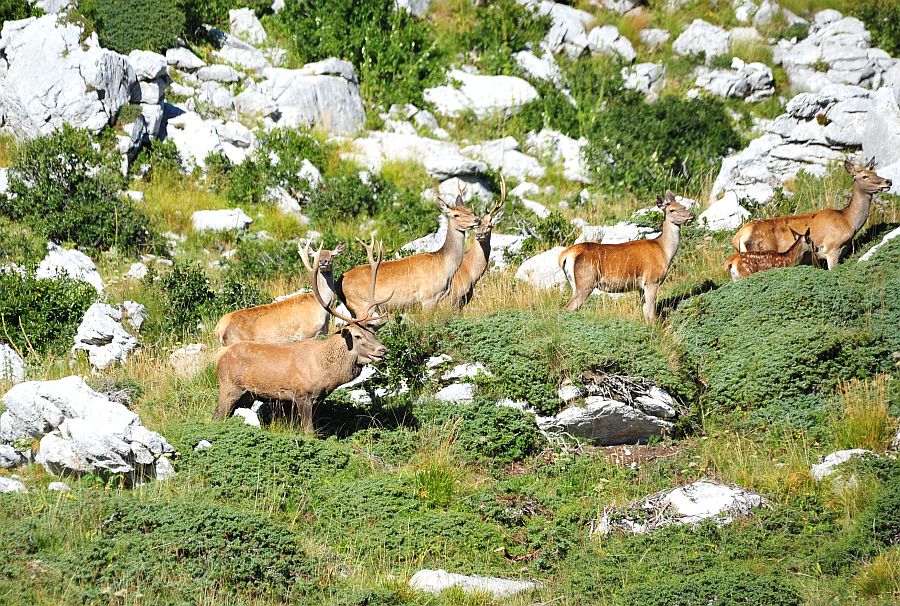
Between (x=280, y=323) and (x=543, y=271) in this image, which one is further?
(x=543, y=271)

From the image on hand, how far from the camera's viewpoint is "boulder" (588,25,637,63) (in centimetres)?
2491

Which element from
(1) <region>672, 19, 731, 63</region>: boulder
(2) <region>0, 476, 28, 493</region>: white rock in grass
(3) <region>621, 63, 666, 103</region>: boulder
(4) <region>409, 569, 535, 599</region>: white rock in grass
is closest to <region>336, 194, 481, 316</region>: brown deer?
(2) <region>0, 476, 28, 493</region>: white rock in grass

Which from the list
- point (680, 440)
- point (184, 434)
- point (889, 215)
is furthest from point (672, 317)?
point (184, 434)

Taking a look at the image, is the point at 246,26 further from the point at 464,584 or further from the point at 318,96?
the point at 464,584

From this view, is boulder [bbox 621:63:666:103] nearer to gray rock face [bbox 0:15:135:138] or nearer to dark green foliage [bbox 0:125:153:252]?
gray rock face [bbox 0:15:135:138]

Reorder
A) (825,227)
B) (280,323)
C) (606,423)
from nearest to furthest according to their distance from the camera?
(606,423) → (280,323) → (825,227)

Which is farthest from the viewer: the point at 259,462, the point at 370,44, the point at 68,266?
the point at 370,44

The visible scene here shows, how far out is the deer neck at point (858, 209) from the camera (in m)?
14.0

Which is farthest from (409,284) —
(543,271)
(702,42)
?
(702,42)

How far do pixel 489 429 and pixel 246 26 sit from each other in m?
15.3

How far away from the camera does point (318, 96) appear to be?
67.9ft

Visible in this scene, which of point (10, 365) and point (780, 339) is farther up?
point (10, 365)

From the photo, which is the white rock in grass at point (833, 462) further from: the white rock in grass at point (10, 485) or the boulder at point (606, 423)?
the white rock in grass at point (10, 485)

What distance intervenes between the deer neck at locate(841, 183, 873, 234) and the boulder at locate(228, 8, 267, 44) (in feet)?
44.5
